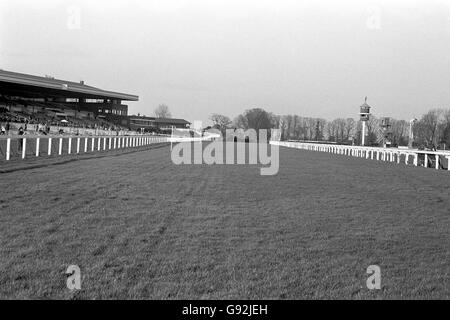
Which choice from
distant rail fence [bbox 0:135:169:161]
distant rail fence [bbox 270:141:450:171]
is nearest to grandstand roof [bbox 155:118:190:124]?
distant rail fence [bbox 0:135:169:161]

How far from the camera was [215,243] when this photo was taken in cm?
668

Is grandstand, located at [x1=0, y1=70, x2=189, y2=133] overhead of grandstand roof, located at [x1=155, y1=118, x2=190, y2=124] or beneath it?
beneath

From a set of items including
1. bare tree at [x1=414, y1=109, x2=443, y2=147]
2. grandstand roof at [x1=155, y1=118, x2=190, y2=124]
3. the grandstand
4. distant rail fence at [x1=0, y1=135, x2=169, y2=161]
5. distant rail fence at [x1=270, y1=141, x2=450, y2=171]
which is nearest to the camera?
distant rail fence at [x1=0, y1=135, x2=169, y2=161]

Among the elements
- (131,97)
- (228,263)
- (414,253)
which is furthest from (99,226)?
(131,97)

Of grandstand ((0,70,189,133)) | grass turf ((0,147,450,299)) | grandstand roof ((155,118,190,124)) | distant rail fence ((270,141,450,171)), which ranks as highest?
grandstand roof ((155,118,190,124))

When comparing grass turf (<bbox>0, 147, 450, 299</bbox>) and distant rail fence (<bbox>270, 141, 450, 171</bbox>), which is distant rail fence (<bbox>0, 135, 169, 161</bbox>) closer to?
grass turf (<bbox>0, 147, 450, 299</bbox>)

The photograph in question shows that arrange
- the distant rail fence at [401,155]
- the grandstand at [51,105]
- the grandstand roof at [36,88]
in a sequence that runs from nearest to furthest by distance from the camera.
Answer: the distant rail fence at [401,155] → the grandstand at [51,105] → the grandstand roof at [36,88]

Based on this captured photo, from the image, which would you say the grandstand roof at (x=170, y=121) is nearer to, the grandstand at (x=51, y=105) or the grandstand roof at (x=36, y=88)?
the grandstand at (x=51, y=105)

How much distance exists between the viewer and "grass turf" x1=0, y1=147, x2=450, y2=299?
4.86 meters

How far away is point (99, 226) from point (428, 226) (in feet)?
16.2

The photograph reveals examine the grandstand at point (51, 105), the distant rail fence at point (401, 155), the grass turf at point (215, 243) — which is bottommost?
the grass turf at point (215, 243)

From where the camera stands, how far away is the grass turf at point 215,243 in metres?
4.86

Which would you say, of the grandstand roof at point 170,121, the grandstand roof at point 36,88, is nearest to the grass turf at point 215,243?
the grandstand roof at point 36,88

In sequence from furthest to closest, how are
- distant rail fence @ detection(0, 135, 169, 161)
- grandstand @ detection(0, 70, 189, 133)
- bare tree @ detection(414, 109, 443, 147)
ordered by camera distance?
bare tree @ detection(414, 109, 443, 147) → grandstand @ detection(0, 70, 189, 133) → distant rail fence @ detection(0, 135, 169, 161)
